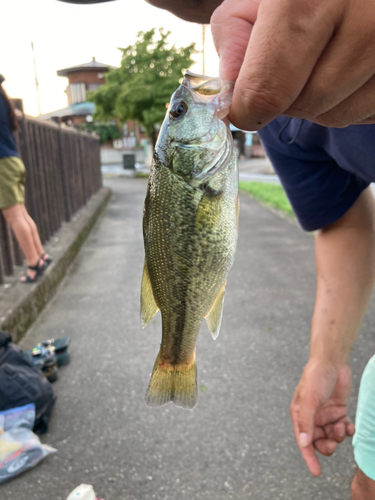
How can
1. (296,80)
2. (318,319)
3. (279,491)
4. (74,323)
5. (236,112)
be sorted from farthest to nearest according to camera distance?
1. (74,323)
2. (279,491)
3. (318,319)
4. (236,112)
5. (296,80)

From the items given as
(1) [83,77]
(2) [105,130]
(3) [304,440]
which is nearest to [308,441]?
(3) [304,440]

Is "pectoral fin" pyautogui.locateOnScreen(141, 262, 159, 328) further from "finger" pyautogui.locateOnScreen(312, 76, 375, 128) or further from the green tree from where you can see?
the green tree

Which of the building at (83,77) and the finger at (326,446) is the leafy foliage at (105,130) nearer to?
the building at (83,77)

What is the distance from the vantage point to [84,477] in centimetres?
230

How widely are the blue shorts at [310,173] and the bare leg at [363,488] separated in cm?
116

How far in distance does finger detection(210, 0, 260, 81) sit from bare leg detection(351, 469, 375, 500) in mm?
1642

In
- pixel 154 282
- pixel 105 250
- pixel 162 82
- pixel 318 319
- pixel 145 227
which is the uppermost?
pixel 162 82

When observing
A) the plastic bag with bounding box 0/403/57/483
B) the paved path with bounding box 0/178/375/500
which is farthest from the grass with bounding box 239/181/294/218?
the plastic bag with bounding box 0/403/57/483

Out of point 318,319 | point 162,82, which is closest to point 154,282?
point 318,319

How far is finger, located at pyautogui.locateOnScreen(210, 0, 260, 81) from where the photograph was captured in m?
0.84

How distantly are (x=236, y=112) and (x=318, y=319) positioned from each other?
1.29 m

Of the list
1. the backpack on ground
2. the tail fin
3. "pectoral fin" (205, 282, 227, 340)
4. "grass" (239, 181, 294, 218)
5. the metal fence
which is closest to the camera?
the tail fin

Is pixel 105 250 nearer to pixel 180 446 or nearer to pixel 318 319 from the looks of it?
pixel 180 446

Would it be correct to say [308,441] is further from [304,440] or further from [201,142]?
[201,142]
